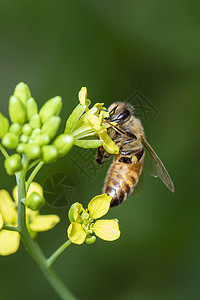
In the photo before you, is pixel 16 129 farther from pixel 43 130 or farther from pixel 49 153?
pixel 49 153

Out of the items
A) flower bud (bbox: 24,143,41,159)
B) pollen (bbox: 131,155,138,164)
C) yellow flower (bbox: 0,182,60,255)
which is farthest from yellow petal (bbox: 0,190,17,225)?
pollen (bbox: 131,155,138,164)

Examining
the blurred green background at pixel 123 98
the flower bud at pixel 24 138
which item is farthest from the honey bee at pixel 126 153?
the blurred green background at pixel 123 98

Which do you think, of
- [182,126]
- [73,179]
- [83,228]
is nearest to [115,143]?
[83,228]

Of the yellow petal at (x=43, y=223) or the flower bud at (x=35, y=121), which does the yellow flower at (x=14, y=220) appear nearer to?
the yellow petal at (x=43, y=223)

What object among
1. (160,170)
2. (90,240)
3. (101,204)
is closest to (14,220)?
(90,240)

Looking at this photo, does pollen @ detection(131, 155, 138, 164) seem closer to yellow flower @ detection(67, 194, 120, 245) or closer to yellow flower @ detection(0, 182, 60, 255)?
yellow flower @ detection(67, 194, 120, 245)

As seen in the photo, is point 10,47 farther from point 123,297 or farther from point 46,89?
point 123,297
